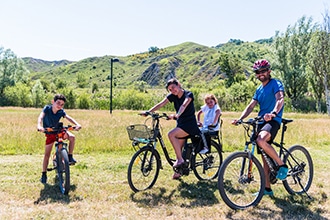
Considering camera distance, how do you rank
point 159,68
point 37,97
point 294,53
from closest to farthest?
1. point 294,53
2. point 37,97
3. point 159,68

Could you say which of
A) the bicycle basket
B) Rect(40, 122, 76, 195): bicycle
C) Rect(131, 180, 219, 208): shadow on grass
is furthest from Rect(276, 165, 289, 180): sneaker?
Rect(40, 122, 76, 195): bicycle

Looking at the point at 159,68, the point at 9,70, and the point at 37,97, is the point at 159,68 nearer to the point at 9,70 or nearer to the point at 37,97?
the point at 9,70

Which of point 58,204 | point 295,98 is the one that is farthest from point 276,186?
point 295,98

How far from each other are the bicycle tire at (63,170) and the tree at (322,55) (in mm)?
29117

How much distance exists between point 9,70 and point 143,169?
5265 cm

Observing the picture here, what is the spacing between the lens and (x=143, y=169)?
16.4 ft

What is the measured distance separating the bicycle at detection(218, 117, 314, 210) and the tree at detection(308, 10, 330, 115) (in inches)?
1065

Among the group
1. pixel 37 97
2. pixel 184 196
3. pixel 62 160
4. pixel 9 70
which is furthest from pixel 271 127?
pixel 9 70

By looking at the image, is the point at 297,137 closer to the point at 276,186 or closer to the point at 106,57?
the point at 276,186

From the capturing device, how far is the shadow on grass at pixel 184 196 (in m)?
4.54

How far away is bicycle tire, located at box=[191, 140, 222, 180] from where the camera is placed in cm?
563

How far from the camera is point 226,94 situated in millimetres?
40688

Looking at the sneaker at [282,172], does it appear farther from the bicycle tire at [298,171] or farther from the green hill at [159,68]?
the green hill at [159,68]

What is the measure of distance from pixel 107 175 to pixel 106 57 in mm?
148361
